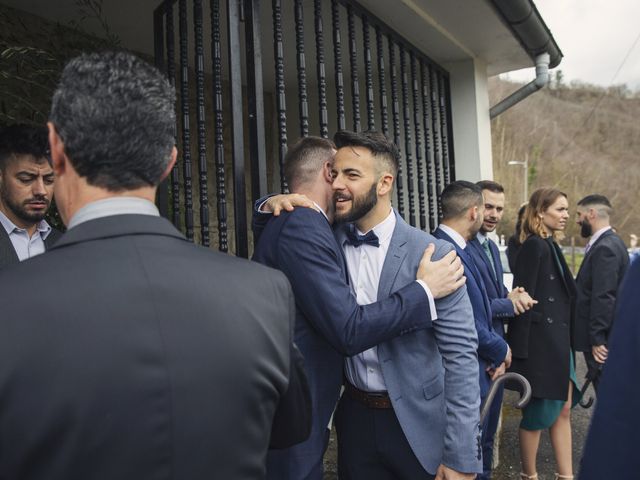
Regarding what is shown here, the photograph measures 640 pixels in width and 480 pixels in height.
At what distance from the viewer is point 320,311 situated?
185 cm

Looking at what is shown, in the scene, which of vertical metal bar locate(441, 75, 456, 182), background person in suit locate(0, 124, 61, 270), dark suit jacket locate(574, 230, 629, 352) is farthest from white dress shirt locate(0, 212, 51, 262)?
vertical metal bar locate(441, 75, 456, 182)

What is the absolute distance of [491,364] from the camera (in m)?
3.07

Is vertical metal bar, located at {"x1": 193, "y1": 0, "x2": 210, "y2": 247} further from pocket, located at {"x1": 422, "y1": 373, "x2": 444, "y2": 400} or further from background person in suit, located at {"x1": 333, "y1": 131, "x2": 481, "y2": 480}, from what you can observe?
pocket, located at {"x1": 422, "y1": 373, "x2": 444, "y2": 400}

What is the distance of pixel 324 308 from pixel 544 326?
7.61ft

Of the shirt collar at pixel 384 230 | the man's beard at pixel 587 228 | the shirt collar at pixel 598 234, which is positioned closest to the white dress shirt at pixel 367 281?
the shirt collar at pixel 384 230

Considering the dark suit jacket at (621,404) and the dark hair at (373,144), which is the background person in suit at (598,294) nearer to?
the dark hair at (373,144)

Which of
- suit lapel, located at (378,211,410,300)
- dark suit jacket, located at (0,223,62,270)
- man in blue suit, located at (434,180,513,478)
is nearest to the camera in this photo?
suit lapel, located at (378,211,410,300)

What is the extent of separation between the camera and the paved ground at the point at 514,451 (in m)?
4.27

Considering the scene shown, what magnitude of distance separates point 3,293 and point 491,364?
8.75 ft

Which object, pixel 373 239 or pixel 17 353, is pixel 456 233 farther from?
pixel 17 353

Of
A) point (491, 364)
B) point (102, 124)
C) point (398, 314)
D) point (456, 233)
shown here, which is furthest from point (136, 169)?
point (491, 364)

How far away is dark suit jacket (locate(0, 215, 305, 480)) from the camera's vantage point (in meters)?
0.89

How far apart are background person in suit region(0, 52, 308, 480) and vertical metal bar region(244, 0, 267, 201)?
1.71 meters

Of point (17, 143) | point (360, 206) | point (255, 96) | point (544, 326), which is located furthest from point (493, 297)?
point (17, 143)
